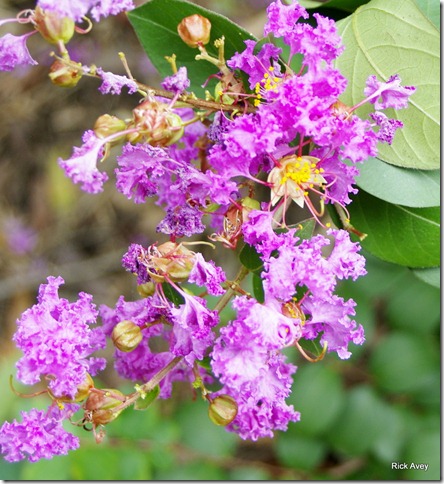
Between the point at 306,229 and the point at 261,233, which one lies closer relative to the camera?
the point at 261,233

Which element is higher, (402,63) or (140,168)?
(402,63)

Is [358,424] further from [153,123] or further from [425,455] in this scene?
[153,123]

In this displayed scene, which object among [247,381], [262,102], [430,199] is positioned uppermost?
[262,102]

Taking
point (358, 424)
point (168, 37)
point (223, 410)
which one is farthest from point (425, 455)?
point (168, 37)

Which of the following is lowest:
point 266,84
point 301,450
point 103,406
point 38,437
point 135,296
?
point 135,296

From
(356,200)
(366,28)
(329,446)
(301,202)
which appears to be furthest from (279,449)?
(366,28)

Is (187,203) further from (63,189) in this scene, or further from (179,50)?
(63,189)
